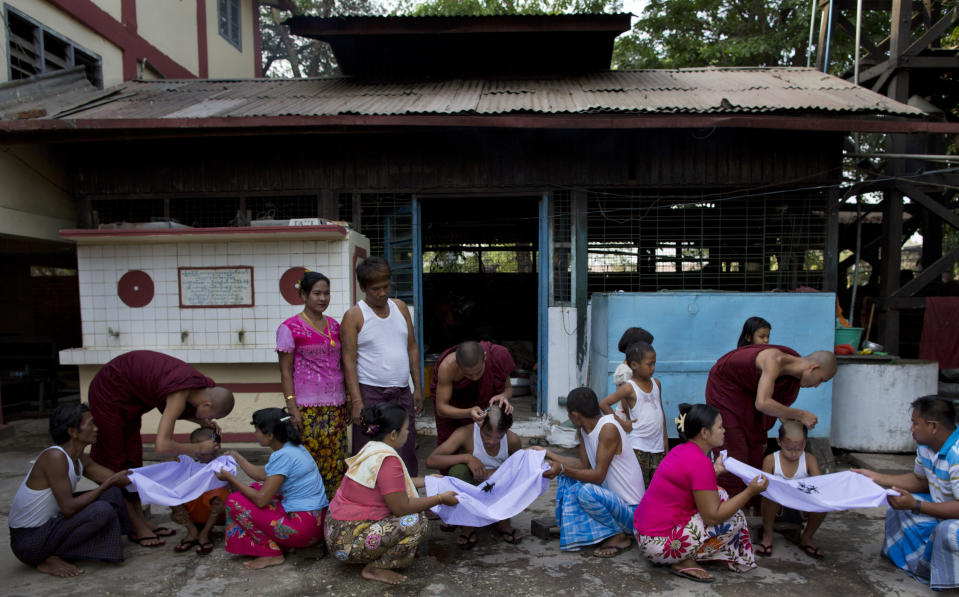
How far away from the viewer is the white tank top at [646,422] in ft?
12.4

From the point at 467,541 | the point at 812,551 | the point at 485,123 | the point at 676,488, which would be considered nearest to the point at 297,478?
the point at 467,541

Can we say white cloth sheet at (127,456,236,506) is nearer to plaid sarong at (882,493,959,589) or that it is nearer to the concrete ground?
the concrete ground

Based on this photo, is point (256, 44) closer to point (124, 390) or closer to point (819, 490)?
point (124, 390)

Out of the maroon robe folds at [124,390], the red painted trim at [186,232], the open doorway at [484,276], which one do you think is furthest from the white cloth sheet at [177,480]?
the open doorway at [484,276]

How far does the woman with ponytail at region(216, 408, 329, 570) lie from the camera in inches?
125

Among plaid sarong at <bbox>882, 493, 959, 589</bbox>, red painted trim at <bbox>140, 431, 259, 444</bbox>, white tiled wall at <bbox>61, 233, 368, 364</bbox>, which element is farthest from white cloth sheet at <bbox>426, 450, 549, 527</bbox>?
red painted trim at <bbox>140, 431, 259, 444</bbox>

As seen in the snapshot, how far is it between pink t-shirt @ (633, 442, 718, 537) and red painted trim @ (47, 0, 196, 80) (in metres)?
8.02

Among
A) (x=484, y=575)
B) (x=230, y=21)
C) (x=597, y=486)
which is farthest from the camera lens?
(x=230, y=21)

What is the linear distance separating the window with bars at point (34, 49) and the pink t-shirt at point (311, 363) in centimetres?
518

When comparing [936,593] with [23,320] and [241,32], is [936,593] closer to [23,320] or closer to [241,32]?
[23,320]

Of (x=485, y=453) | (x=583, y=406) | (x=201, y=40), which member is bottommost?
(x=485, y=453)

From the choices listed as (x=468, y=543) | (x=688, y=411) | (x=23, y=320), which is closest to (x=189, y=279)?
(x=468, y=543)

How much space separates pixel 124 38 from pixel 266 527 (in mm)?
7793

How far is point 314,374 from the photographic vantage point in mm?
3729
